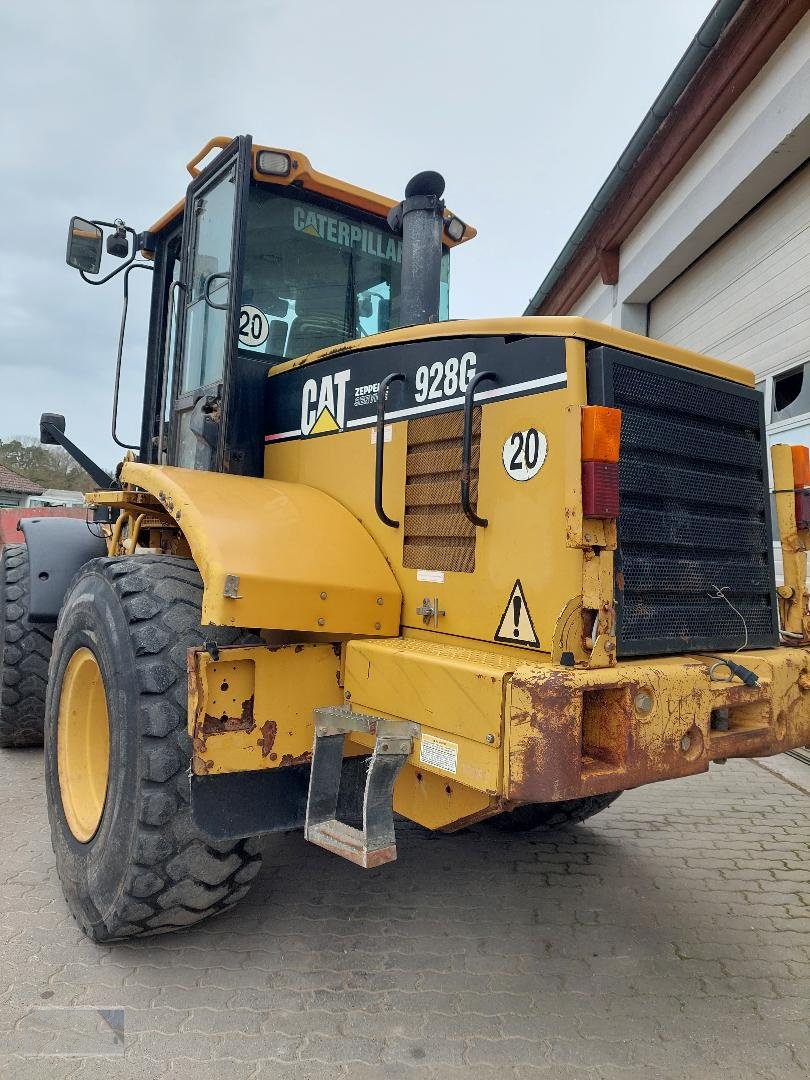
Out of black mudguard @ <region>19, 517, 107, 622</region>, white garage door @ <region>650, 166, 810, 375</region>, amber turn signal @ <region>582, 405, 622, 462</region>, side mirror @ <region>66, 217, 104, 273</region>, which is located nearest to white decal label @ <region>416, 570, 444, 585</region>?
amber turn signal @ <region>582, 405, 622, 462</region>

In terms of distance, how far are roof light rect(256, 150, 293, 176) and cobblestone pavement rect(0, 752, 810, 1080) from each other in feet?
9.97

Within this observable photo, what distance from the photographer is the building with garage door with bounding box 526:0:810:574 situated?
229 inches

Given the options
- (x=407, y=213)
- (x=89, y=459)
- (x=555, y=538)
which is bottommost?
(x=555, y=538)

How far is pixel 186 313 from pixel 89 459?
4.17 feet

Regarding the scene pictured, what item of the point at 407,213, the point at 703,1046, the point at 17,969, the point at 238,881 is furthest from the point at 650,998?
the point at 407,213

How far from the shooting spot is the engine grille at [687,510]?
2.49m

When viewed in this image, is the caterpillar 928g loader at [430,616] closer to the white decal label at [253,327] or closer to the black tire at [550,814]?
the white decal label at [253,327]

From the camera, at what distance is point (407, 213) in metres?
3.36

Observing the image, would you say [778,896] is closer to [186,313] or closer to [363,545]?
[363,545]

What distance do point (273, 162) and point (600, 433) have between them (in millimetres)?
2283

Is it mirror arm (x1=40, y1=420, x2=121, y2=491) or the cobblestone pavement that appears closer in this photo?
the cobblestone pavement

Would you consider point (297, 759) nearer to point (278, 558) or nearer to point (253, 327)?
point (278, 558)

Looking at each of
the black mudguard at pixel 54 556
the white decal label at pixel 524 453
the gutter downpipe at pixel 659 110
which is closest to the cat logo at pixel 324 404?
the white decal label at pixel 524 453

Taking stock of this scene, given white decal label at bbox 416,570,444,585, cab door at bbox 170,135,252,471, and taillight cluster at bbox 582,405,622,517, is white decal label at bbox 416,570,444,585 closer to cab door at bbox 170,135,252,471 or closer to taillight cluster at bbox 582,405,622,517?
taillight cluster at bbox 582,405,622,517
